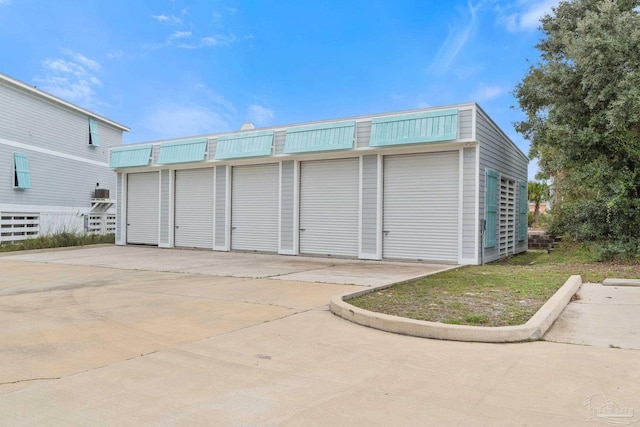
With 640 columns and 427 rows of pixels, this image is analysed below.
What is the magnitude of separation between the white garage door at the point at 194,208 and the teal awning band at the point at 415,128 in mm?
7323

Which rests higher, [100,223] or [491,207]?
[491,207]

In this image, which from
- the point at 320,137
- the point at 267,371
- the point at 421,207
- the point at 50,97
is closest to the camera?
the point at 267,371

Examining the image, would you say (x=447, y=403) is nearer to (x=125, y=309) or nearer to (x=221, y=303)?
(x=221, y=303)

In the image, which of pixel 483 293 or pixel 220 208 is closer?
pixel 483 293

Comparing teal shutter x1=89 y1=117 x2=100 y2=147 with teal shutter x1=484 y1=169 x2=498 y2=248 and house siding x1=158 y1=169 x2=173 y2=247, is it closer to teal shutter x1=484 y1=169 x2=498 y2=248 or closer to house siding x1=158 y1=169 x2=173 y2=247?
house siding x1=158 y1=169 x2=173 y2=247

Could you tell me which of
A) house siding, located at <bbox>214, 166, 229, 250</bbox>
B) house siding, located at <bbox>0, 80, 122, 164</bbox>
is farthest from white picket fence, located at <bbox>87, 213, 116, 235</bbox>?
house siding, located at <bbox>214, 166, 229, 250</bbox>

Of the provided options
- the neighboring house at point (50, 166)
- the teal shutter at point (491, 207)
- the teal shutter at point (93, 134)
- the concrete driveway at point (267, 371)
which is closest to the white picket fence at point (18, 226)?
the neighboring house at point (50, 166)

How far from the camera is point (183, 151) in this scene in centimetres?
1695

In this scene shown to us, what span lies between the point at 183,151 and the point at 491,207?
11.2 metres

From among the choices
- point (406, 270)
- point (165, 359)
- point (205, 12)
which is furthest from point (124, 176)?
point (165, 359)

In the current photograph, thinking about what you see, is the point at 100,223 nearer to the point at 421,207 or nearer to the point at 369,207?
the point at 369,207

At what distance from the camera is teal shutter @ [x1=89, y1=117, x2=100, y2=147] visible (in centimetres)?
2556

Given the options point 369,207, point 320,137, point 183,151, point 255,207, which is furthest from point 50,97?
point 369,207

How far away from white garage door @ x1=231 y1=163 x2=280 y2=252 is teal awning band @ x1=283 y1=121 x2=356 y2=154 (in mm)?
1402
